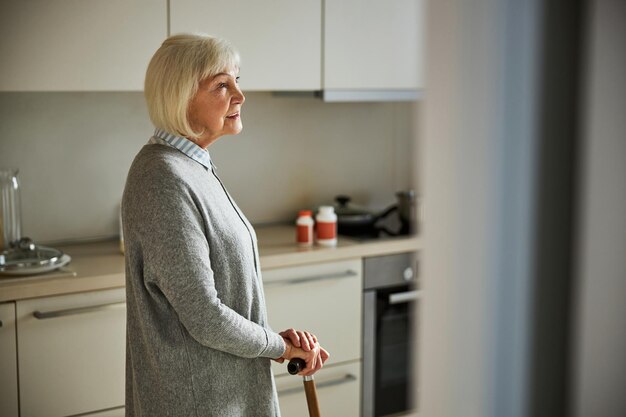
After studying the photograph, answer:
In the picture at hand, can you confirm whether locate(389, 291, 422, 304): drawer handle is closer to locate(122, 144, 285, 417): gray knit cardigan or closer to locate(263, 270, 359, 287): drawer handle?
locate(263, 270, 359, 287): drawer handle

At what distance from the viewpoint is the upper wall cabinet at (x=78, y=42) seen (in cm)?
244

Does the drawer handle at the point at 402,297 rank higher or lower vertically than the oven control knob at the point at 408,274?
lower

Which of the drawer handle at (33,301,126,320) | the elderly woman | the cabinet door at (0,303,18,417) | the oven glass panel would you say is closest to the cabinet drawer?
the oven glass panel

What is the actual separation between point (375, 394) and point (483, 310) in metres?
2.97

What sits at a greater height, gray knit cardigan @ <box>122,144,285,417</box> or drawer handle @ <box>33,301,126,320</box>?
gray knit cardigan @ <box>122,144,285,417</box>

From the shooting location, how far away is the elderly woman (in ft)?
5.41

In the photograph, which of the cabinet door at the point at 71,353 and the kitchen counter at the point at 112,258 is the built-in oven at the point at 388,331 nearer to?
the kitchen counter at the point at 112,258

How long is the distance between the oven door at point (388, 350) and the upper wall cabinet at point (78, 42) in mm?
1201

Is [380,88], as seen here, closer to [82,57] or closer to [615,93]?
[82,57]

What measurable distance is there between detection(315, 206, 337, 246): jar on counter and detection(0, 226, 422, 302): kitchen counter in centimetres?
4

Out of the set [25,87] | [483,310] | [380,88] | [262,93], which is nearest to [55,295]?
[25,87]

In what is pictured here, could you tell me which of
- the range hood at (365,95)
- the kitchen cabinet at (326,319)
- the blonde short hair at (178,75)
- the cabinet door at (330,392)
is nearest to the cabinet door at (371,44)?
the range hood at (365,95)

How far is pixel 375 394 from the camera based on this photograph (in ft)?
10.3

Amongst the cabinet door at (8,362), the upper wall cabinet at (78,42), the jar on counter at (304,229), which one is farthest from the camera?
the jar on counter at (304,229)
